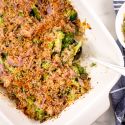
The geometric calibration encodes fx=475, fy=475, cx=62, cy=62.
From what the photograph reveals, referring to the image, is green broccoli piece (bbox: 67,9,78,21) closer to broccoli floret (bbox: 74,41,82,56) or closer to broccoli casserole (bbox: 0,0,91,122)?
broccoli casserole (bbox: 0,0,91,122)

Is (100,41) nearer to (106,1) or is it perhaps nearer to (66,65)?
(66,65)

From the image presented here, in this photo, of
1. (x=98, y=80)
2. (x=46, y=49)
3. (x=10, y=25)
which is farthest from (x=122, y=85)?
(x=10, y=25)

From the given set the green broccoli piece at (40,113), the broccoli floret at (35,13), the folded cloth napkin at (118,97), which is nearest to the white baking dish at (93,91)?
the green broccoli piece at (40,113)

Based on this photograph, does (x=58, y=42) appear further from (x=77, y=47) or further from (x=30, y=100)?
(x=30, y=100)

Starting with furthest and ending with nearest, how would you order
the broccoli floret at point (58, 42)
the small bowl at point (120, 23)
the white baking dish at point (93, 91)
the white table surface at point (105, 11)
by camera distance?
the white table surface at point (105, 11) → the small bowl at point (120, 23) → the broccoli floret at point (58, 42) → the white baking dish at point (93, 91)

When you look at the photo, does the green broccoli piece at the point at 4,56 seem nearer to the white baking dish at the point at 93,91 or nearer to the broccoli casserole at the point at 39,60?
the broccoli casserole at the point at 39,60

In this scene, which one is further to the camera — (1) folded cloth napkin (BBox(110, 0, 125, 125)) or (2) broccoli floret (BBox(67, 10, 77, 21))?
(1) folded cloth napkin (BBox(110, 0, 125, 125))

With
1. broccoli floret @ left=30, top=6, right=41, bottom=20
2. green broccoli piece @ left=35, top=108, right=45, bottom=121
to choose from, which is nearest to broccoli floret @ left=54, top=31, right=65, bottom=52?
broccoli floret @ left=30, top=6, right=41, bottom=20
